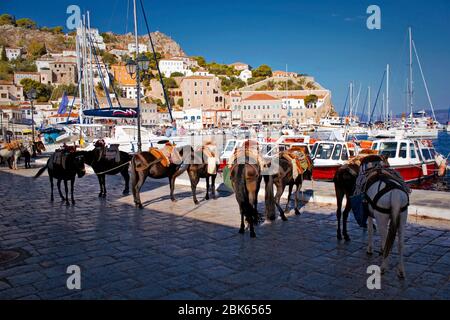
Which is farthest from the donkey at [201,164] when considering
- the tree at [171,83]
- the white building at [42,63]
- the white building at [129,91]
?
the white building at [42,63]

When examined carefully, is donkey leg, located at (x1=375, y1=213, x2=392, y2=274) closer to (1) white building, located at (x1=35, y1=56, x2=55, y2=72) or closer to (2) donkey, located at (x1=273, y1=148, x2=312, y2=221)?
(2) donkey, located at (x1=273, y1=148, x2=312, y2=221)

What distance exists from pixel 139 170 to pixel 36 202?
3.25 m

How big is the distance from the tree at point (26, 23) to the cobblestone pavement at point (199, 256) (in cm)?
19891

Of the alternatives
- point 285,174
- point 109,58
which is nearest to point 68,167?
point 285,174

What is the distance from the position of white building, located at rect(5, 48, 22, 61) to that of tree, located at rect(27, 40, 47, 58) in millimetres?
4778

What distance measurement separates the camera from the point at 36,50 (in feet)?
484

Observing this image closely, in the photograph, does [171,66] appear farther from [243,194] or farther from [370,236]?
[370,236]

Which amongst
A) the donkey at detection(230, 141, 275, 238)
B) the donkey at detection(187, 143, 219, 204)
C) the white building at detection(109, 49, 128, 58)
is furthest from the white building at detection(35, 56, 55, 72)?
the donkey at detection(230, 141, 275, 238)

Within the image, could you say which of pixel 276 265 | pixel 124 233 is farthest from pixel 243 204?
pixel 124 233

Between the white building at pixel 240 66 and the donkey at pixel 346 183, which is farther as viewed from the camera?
the white building at pixel 240 66

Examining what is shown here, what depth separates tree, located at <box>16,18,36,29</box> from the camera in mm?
174575

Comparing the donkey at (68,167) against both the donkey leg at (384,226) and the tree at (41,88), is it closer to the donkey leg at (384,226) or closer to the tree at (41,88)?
the donkey leg at (384,226)

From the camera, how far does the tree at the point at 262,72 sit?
167125mm

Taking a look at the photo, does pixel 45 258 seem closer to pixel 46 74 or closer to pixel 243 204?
pixel 243 204
